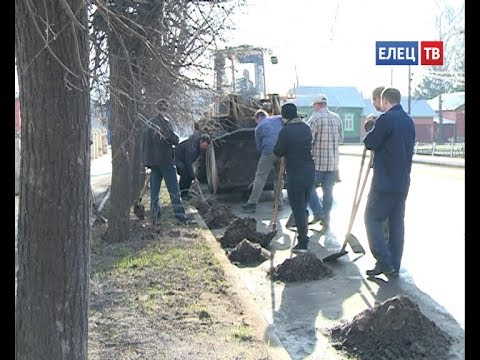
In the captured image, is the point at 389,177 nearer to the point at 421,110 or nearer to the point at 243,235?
the point at 243,235

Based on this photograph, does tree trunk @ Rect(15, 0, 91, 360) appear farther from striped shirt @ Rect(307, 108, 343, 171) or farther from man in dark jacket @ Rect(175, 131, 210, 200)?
man in dark jacket @ Rect(175, 131, 210, 200)

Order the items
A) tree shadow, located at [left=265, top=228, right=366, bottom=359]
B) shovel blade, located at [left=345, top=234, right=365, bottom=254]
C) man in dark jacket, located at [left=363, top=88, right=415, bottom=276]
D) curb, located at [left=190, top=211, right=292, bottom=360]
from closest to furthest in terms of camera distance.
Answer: curb, located at [left=190, top=211, right=292, bottom=360]
tree shadow, located at [left=265, top=228, right=366, bottom=359]
man in dark jacket, located at [left=363, top=88, right=415, bottom=276]
shovel blade, located at [left=345, top=234, right=365, bottom=254]

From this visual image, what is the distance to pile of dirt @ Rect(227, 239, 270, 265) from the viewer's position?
663 centimetres

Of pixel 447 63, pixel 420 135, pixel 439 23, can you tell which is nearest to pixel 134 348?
pixel 439 23

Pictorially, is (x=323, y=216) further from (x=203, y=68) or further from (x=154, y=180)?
(x=203, y=68)

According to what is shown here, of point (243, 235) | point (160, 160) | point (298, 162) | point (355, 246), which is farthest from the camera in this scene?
point (160, 160)

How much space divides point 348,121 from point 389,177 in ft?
171

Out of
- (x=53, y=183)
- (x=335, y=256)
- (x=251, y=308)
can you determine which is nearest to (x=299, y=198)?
(x=335, y=256)

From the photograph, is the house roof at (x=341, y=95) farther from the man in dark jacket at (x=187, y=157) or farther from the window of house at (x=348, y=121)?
the man in dark jacket at (x=187, y=157)

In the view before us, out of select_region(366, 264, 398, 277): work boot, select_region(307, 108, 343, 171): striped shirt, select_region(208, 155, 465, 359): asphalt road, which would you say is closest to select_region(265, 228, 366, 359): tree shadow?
select_region(208, 155, 465, 359): asphalt road

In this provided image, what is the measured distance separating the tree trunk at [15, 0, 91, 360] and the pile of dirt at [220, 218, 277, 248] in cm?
458

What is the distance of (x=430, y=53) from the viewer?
1931cm

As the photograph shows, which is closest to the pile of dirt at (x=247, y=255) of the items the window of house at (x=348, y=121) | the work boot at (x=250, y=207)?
the work boot at (x=250, y=207)

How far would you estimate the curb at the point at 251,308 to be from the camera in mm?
3854
